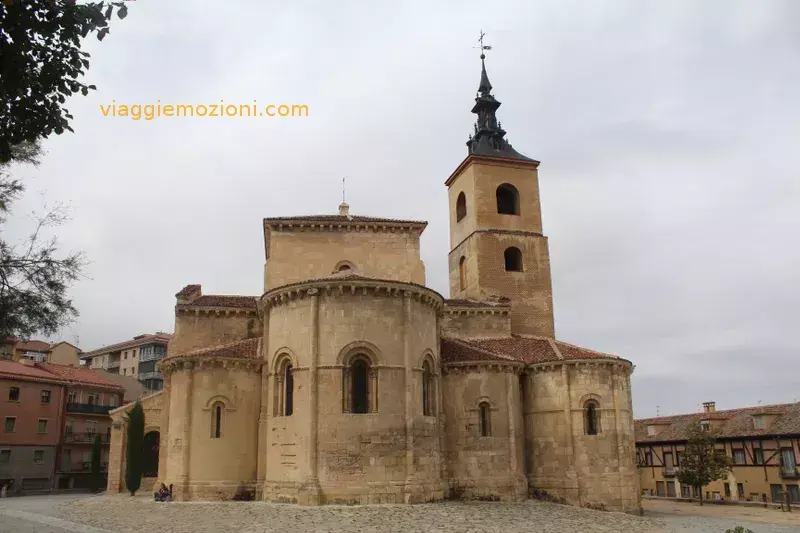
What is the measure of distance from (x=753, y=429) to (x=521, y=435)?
20470 millimetres

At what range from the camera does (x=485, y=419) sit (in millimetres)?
23812

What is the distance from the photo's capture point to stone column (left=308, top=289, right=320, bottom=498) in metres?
19.4

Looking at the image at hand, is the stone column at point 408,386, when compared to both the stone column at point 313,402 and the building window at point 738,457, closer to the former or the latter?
the stone column at point 313,402

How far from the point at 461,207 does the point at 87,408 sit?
27654 mm

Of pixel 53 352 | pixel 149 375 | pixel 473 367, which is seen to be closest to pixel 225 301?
pixel 473 367

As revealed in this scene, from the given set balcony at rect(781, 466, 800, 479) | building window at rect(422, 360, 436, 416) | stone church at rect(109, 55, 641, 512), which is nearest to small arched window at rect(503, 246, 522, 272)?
stone church at rect(109, 55, 641, 512)

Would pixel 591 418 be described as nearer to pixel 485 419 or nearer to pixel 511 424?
pixel 511 424

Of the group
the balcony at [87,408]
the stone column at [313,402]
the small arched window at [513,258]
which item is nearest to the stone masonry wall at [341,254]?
the stone column at [313,402]

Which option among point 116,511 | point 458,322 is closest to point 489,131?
point 458,322

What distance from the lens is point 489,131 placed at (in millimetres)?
36062

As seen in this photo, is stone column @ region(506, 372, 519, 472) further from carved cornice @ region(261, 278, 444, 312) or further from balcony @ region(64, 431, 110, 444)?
balcony @ region(64, 431, 110, 444)

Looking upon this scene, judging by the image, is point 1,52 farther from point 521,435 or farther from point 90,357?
point 90,357

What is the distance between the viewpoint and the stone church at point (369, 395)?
20.2 metres

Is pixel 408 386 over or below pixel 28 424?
→ over
